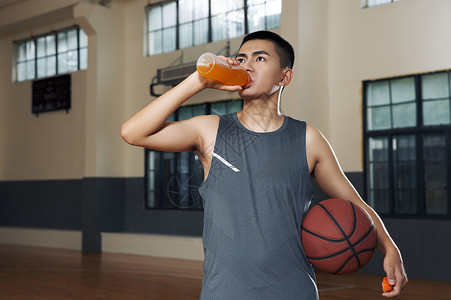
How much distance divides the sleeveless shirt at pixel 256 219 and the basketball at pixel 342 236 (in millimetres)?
75

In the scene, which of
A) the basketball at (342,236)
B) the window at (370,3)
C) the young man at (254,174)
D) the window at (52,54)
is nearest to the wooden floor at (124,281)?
the window at (370,3)

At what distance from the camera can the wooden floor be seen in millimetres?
5730

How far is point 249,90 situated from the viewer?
5.10ft

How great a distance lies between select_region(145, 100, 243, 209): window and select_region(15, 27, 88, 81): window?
2.44m

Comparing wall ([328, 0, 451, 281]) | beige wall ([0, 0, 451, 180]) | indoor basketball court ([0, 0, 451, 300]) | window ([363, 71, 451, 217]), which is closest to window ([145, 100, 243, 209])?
indoor basketball court ([0, 0, 451, 300])

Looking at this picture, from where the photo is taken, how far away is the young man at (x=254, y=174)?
1455mm

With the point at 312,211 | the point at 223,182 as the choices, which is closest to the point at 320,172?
the point at 312,211

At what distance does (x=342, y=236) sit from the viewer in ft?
5.41

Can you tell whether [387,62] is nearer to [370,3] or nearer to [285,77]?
[370,3]

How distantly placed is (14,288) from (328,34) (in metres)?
4.84

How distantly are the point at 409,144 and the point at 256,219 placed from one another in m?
5.97

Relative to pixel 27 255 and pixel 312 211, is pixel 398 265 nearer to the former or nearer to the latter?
pixel 312 211

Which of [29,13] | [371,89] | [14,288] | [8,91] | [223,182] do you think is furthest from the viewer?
[8,91]

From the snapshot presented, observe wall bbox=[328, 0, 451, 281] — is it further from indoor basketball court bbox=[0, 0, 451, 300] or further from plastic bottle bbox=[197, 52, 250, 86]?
plastic bottle bbox=[197, 52, 250, 86]
